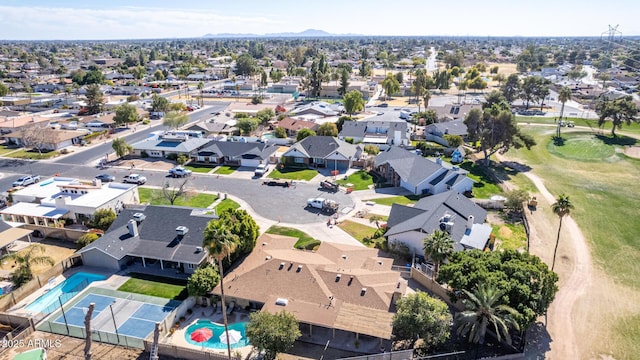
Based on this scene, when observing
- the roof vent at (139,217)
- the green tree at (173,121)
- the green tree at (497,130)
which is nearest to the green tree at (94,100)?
the green tree at (173,121)

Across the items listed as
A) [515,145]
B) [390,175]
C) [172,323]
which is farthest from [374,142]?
[172,323]

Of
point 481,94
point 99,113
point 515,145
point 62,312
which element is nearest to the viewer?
point 62,312

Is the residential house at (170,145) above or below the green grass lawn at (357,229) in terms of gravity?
above

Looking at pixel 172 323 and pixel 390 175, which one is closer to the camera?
pixel 172 323

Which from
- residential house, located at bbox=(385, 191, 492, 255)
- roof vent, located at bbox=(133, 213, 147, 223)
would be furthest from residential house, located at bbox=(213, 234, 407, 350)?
roof vent, located at bbox=(133, 213, 147, 223)

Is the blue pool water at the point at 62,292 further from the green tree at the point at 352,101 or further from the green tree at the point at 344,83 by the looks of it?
the green tree at the point at 344,83

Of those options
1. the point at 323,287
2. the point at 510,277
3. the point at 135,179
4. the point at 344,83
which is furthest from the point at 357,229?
the point at 344,83

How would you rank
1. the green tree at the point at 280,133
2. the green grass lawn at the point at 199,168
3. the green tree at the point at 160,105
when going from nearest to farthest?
the green grass lawn at the point at 199,168, the green tree at the point at 280,133, the green tree at the point at 160,105

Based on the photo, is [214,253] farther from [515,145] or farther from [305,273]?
[515,145]

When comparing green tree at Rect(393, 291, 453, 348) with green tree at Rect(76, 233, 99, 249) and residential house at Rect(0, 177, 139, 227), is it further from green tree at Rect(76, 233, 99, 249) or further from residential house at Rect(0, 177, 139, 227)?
residential house at Rect(0, 177, 139, 227)
